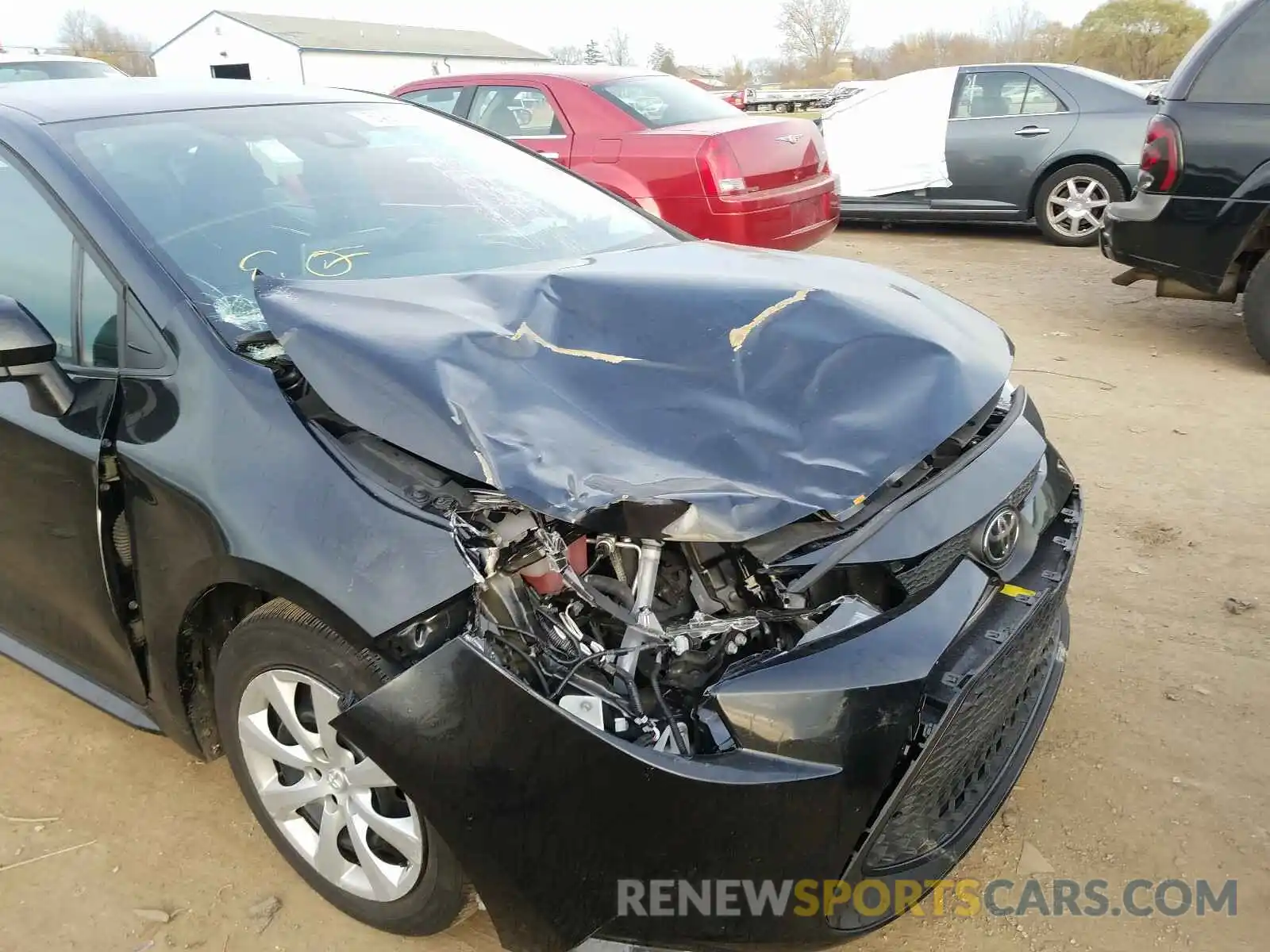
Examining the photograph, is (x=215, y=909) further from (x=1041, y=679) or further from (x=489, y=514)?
(x=1041, y=679)

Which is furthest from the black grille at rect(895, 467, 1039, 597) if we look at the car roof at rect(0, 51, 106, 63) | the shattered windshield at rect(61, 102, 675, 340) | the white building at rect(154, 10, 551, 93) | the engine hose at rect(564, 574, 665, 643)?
the white building at rect(154, 10, 551, 93)

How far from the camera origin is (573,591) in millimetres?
1866

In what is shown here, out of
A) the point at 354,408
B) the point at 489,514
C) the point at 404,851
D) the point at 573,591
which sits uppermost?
the point at 354,408

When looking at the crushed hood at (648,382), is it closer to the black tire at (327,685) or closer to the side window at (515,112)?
the black tire at (327,685)

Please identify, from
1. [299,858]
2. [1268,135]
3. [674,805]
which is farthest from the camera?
[1268,135]

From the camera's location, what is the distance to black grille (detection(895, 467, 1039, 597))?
1842 millimetres

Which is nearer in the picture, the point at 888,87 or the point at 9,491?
the point at 9,491

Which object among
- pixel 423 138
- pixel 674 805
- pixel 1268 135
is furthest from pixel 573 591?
pixel 1268 135

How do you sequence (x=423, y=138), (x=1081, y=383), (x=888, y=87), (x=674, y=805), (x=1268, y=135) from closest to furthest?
(x=674, y=805), (x=423, y=138), (x=1268, y=135), (x=1081, y=383), (x=888, y=87)

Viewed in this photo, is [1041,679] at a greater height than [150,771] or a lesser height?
greater

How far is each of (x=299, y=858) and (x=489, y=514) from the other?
3.20 feet

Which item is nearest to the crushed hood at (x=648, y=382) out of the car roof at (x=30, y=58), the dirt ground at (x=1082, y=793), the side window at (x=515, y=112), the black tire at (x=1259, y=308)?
the dirt ground at (x=1082, y=793)

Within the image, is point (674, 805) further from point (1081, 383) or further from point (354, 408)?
point (1081, 383)

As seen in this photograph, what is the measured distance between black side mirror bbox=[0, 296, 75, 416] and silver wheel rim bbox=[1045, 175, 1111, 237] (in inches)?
324
